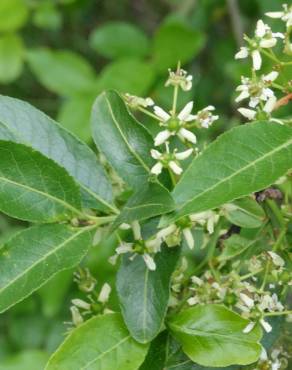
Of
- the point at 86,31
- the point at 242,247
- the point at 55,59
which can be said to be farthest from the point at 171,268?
the point at 86,31

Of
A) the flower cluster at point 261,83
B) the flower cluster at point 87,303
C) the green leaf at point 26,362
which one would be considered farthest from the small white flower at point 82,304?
the green leaf at point 26,362

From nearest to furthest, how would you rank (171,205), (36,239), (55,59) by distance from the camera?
(171,205), (36,239), (55,59)

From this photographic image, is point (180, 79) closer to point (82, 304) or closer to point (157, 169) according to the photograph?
point (157, 169)

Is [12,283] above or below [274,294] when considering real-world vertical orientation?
above

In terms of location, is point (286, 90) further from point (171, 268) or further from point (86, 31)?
point (86, 31)

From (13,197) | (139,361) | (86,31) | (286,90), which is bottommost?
(86,31)

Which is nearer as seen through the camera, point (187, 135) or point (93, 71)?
point (187, 135)

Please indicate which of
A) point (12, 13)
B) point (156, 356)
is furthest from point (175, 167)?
point (12, 13)

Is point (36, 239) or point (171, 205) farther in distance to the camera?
point (36, 239)
